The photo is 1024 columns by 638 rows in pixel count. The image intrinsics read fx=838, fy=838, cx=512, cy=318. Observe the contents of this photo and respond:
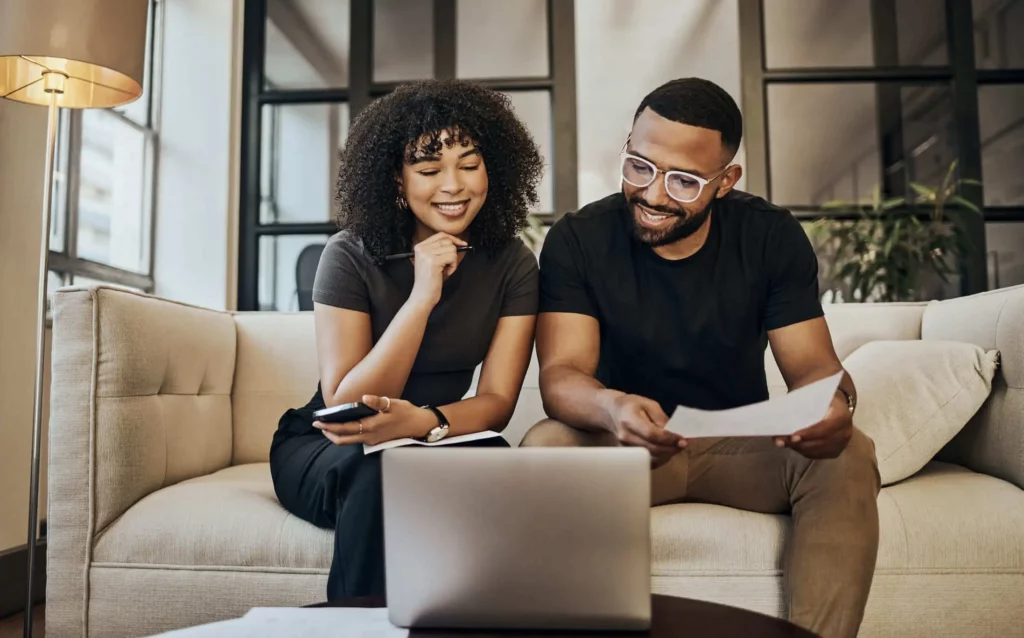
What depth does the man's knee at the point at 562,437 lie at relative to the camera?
4.75 ft

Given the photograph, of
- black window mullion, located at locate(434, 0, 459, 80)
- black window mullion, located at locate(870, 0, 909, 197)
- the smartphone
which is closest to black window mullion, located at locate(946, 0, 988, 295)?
black window mullion, located at locate(870, 0, 909, 197)

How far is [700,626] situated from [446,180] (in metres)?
0.99

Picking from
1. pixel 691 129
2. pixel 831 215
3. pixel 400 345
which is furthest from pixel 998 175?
pixel 400 345

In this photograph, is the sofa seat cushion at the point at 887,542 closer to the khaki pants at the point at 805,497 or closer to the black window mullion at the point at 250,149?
the khaki pants at the point at 805,497

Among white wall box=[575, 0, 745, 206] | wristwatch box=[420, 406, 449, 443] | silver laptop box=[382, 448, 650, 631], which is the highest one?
white wall box=[575, 0, 745, 206]

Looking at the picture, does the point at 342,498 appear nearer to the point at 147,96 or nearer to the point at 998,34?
the point at 147,96

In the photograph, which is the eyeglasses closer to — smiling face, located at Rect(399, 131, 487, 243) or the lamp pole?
smiling face, located at Rect(399, 131, 487, 243)

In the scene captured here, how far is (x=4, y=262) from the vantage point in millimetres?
2164

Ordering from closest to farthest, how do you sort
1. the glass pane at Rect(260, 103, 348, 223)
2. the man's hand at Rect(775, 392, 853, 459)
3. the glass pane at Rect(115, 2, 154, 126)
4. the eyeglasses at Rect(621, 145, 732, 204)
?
the man's hand at Rect(775, 392, 853, 459), the eyeglasses at Rect(621, 145, 732, 204), the glass pane at Rect(115, 2, 154, 126), the glass pane at Rect(260, 103, 348, 223)

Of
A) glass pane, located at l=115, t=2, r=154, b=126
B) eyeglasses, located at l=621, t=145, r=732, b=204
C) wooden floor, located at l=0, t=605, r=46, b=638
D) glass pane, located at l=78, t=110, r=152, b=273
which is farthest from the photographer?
glass pane, located at l=115, t=2, r=154, b=126

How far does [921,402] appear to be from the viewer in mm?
1623

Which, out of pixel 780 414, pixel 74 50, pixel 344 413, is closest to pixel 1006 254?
pixel 780 414

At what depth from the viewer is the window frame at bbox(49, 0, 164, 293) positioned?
2.66m

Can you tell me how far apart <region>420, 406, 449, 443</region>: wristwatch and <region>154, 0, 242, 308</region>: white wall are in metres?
2.19
